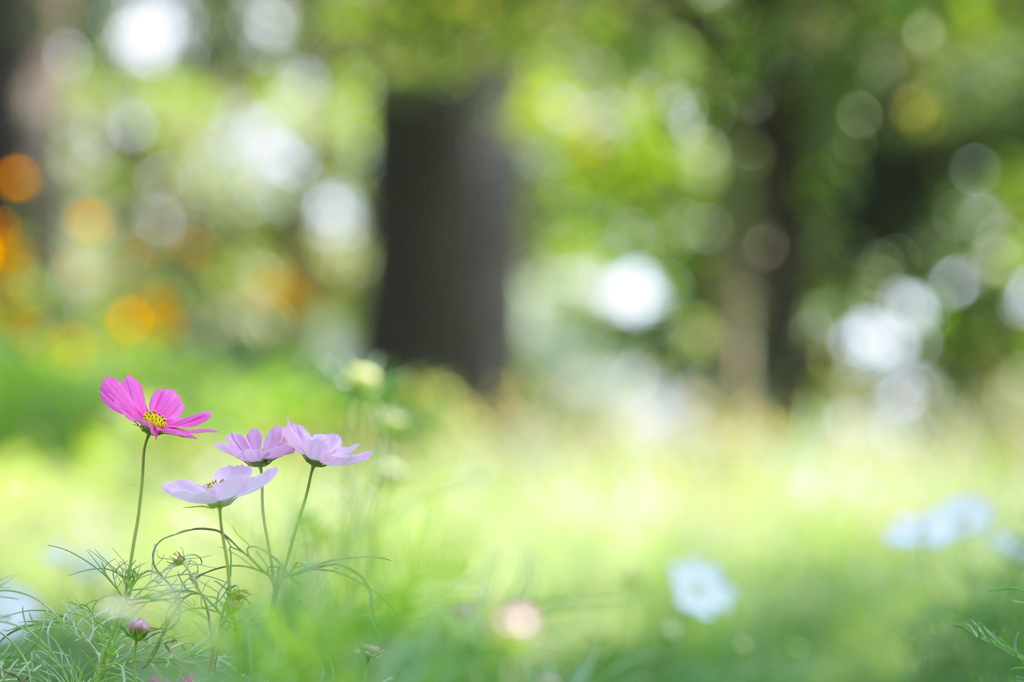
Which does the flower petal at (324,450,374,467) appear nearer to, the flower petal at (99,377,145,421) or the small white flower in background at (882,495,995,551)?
the flower petal at (99,377,145,421)

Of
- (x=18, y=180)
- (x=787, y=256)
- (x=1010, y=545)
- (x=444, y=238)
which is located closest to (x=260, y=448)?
(x=1010, y=545)

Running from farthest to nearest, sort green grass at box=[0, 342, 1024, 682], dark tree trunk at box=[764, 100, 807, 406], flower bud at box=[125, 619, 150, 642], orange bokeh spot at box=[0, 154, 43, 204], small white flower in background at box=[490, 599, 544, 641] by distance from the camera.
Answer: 1. dark tree trunk at box=[764, 100, 807, 406]
2. orange bokeh spot at box=[0, 154, 43, 204]
3. green grass at box=[0, 342, 1024, 682]
4. small white flower in background at box=[490, 599, 544, 641]
5. flower bud at box=[125, 619, 150, 642]

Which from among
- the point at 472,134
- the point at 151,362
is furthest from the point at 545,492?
the point at 472,134

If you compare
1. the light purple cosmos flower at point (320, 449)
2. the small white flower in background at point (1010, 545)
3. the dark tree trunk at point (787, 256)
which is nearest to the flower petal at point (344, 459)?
the light purple cosmos flower at point (320, 449)

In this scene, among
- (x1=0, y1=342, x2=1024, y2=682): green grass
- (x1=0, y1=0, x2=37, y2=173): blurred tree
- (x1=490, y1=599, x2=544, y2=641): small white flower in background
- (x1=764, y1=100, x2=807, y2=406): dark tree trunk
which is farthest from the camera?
(x1=764, y1=100, x2=807, y2=406): dark tree trunk

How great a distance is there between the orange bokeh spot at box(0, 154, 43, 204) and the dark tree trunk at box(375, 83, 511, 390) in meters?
1.84

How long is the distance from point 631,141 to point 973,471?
849 cm

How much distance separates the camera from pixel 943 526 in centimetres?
131

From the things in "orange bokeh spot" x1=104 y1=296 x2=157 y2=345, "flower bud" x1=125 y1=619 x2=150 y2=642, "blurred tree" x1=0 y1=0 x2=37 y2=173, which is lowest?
"flower bud" x1=125 y1=619 x2=150 y2=642

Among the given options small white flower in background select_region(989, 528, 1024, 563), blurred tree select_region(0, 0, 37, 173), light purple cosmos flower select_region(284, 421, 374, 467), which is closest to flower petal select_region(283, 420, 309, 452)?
light purple cosmos flower select_region(284, 421, 374, 467)

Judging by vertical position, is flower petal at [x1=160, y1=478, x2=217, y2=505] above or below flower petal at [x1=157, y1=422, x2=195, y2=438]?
below

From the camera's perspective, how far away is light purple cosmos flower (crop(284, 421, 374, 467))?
628 millimetres

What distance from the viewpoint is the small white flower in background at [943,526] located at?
129 centimetres

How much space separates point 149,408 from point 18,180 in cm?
415
